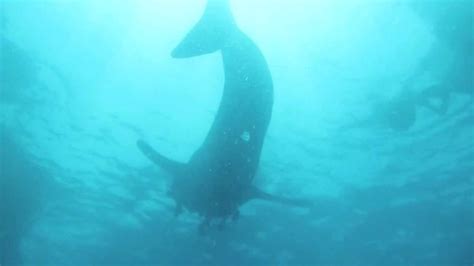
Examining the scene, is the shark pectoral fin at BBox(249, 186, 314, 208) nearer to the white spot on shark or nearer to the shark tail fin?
the white spot on shark

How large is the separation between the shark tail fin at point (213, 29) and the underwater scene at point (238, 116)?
0.8 inches

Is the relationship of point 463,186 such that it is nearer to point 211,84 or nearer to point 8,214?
point 211,84

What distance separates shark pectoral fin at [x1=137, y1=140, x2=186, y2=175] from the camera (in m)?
6.67

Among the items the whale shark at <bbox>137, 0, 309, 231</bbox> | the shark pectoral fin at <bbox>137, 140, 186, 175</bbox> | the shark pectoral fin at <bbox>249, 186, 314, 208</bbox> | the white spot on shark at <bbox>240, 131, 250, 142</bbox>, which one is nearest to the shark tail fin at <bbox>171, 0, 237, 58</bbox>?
the whale shark at <bbox>137, 0, 309, 231</bbox>

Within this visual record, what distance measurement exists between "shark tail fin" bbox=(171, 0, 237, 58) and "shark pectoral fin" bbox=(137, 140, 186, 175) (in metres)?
2.00

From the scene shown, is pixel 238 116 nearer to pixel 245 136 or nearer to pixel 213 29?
pixel 245 136

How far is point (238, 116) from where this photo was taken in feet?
19.7

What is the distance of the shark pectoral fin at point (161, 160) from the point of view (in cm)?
667

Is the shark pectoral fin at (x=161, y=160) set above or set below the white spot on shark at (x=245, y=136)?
below

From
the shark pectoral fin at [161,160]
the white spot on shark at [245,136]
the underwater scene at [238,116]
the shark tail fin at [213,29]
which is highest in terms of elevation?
the underwater scene at [238,116]

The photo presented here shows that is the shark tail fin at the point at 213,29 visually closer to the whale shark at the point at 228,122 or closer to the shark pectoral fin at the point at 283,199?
the whale shark at the point at 228,122

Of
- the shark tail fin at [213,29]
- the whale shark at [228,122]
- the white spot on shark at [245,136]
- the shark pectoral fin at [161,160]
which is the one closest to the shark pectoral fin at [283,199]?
the whale shark at [228,122]

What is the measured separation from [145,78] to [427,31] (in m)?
7.61

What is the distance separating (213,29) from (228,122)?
58.6 inches
